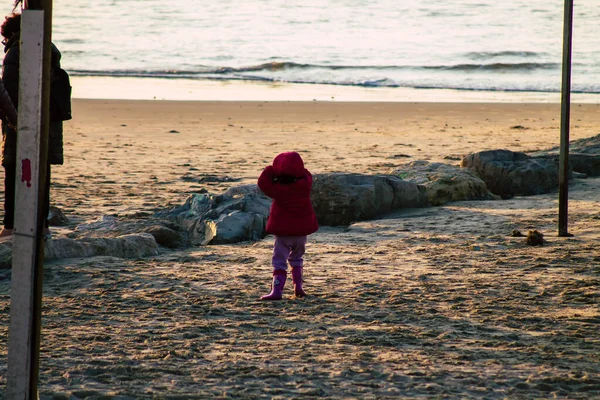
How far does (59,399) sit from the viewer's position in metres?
3.21

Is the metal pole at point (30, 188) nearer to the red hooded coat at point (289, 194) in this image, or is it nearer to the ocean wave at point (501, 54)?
the red hooded coat at point (289, 194)

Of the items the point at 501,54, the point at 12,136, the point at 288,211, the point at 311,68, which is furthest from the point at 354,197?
the point at 501,54

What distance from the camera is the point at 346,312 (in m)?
4.35

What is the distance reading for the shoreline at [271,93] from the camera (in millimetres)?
19156

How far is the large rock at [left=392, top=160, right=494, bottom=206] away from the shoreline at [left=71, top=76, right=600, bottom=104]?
1114 centimetres

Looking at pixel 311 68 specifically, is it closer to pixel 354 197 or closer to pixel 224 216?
pixel 354 197

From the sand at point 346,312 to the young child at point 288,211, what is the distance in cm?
14

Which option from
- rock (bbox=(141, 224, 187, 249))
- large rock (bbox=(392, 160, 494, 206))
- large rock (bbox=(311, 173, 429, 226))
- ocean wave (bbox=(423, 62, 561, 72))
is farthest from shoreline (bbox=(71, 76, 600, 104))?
rock (bbox=(141, 224, 187, 249))

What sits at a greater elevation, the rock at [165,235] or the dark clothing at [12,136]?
the dark clothing at [12,136]

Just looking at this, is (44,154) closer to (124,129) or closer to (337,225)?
(337,225)

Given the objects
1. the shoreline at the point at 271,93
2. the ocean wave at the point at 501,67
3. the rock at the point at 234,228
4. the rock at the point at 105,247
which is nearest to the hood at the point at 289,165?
the rock at the point at 105,247

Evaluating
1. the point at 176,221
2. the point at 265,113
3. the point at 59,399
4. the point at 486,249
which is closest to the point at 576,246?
the point at 486,249

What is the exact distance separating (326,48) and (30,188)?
30.1 meters

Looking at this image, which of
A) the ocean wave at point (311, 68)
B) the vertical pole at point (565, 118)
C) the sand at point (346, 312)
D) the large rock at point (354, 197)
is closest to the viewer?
the sand at point (346, 312)
